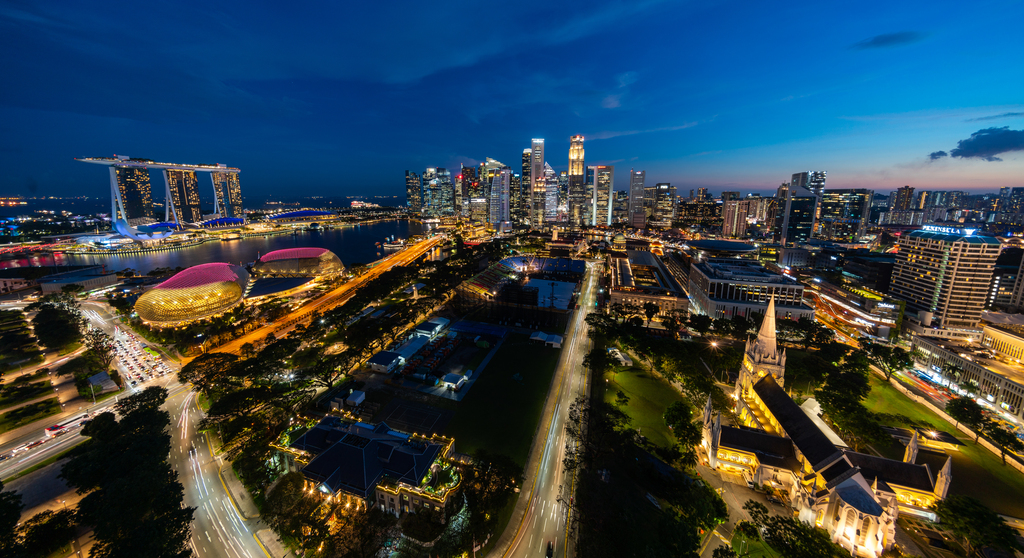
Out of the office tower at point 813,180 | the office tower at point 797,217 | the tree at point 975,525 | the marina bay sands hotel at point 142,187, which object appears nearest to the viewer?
the tree at point 975,525

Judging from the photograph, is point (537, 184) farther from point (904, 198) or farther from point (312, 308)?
point (904, 198)

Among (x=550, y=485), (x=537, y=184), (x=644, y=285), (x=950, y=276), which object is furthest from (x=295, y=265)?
(x=537, y=184)

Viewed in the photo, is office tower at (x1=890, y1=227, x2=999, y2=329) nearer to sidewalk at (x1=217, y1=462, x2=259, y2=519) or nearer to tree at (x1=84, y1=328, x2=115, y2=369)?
sidewalk at (x1=217, y1=462, x2=259, y2=519)

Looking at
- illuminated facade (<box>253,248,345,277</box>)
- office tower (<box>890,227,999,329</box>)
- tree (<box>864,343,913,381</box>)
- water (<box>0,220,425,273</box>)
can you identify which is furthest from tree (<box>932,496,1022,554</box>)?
water (<box>0,220,425,273</box>)

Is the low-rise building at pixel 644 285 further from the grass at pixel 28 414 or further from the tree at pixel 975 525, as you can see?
the grass at pixel 28 414

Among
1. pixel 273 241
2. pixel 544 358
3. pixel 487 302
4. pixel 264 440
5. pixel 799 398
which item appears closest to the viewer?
pixel 264 440

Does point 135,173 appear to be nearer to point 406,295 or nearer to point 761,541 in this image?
point 406,295

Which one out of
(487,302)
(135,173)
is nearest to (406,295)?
(487,302)

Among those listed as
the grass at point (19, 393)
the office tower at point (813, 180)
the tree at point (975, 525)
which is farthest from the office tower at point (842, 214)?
the grass at point (19, 393)
